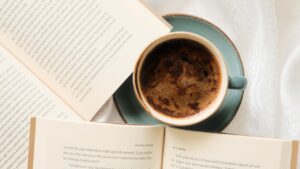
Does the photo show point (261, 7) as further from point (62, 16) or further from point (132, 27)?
point (62, 16)

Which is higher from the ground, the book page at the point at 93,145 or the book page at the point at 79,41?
the book page at the point at 79,41

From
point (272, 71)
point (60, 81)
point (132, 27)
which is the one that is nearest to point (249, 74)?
point (272, 71)

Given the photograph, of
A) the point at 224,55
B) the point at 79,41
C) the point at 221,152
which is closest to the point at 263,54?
the point at 224,55

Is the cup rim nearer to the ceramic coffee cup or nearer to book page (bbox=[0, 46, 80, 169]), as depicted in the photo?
the ceramic coffee cup

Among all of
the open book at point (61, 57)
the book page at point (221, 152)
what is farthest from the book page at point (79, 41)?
the book page at point (221, 152)

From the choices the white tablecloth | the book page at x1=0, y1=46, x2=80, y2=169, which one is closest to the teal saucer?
the white tablecloth

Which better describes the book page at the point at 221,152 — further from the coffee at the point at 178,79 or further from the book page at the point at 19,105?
the book page at the point at 19,105

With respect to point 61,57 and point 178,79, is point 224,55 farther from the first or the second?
point 61,57
